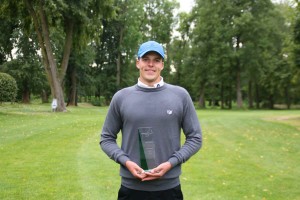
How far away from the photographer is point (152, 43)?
3.28 metres

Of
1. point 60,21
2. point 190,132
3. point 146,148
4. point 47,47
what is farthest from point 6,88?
point 146,148

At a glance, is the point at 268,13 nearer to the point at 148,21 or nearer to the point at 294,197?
the point at 148,21

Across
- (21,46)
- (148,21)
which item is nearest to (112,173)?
(21,46)

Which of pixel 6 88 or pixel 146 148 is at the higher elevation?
pixel 6 88

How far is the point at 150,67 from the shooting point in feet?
10.7

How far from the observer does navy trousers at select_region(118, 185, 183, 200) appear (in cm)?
320

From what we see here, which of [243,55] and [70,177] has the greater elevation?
[243,55]

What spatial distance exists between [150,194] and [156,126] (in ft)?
1.91

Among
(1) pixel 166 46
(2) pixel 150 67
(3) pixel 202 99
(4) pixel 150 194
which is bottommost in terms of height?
(4) pixel 150 194

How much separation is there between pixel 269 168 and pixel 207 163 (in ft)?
4.88

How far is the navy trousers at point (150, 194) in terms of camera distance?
3.20 m

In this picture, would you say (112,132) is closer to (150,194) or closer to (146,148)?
(146,148)

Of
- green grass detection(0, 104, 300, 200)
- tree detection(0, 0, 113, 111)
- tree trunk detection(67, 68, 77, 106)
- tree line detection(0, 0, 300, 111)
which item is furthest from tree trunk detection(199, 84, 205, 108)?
green grass detection(0, 104, 300, 200)

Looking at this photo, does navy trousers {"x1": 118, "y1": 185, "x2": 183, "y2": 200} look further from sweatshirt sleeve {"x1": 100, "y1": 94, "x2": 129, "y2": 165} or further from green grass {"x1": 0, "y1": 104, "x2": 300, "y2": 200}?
green grass {"x1": 0, "y1": 104, "x2": 300, "y2": 200}
